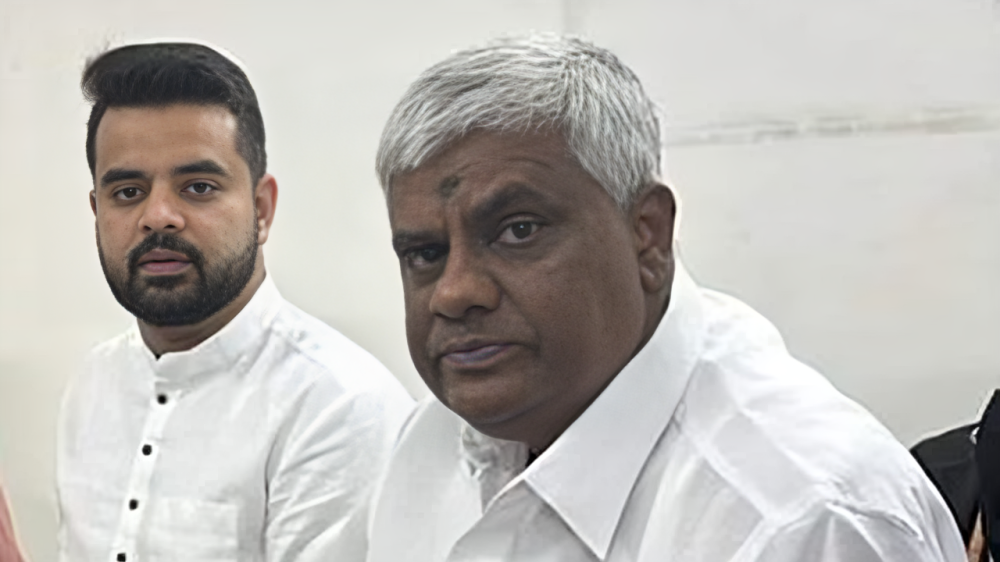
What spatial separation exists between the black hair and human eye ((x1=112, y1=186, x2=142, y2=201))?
7cm

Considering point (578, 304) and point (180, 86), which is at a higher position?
point (180, 86)

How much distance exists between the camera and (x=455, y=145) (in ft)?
3.22

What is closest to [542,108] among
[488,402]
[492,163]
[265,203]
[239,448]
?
[492,163]

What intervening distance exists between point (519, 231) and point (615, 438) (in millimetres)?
230

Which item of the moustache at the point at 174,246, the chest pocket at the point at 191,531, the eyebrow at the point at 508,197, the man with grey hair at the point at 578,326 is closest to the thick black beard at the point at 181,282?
the moustache at the point at 174,246

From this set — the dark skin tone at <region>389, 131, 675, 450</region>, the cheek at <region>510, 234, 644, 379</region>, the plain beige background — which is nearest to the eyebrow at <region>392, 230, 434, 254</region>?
the dark skin tone at <region>389, 131, 675, 450</region>

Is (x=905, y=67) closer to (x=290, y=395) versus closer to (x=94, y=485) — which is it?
(x=290, y=395)

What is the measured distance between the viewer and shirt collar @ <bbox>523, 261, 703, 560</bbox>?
995 millimetres

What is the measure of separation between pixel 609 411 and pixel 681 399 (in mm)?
73

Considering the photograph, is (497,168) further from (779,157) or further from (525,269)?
(779,157)

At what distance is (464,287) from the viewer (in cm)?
97

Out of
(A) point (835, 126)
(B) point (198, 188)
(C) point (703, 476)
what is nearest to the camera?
(C) point (703, 476)

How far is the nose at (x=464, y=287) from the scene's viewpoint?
970mm

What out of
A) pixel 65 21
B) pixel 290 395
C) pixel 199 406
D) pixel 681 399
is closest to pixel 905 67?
pixel 681 399
